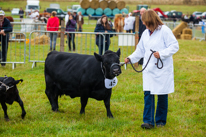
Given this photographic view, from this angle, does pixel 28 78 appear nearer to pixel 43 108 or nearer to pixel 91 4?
pixel 43 108

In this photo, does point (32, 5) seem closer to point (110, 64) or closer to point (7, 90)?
point (7, 90)

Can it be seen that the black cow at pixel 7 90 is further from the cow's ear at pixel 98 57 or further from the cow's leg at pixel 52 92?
the cow's ear at pixel 98 57

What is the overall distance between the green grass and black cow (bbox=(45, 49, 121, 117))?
388mm

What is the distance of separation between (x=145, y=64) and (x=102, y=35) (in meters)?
6.09

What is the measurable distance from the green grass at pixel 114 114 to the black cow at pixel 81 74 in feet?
1.27

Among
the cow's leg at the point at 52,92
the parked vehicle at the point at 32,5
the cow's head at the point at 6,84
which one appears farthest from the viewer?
the parked vehicle at the point at 32,5

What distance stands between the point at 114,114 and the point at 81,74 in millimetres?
1160

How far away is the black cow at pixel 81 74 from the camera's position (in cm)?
515

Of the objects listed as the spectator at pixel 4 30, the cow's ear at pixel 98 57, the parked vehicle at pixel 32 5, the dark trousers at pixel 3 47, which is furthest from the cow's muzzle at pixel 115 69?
the parked vehicle at pixel 32 5

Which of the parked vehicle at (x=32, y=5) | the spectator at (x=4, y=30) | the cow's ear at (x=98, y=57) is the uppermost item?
the parked vehicle at (x=32, y=5)

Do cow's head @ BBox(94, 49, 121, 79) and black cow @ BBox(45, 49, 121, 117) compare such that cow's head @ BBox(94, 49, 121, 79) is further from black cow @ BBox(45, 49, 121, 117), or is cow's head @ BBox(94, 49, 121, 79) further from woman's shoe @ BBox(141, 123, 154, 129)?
woman's shoe @ BBox(141, 123, 154, 129)

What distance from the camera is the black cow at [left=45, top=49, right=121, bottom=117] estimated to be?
16.9 ft

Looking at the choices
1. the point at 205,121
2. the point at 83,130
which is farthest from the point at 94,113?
the point at 205,121

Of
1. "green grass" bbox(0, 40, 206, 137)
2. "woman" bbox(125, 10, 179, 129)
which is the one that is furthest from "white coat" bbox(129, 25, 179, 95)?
"green grass" bbox(0, 40, 206, 137)
